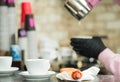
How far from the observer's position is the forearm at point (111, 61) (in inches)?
53.0

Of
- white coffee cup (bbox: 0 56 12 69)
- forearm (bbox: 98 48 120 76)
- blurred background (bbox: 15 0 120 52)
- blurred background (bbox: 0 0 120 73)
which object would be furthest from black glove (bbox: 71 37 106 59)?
blurred background (bbox: 15 0 120 52)

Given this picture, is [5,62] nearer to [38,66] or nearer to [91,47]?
[38,66]

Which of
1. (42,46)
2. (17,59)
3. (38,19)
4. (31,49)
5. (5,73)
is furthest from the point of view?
(38,19)

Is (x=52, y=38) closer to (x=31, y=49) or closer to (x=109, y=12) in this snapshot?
(x=109, y=12)

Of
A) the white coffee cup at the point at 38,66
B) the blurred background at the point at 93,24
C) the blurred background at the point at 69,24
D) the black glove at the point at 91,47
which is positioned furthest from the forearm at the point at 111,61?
the blurred background at the point at 93,24

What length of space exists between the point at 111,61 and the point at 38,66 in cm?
56

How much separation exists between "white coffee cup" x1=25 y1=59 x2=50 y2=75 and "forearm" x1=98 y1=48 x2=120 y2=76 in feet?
1.62

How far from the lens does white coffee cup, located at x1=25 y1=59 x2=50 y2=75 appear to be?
0.90m

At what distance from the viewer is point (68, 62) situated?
2420 millimetres

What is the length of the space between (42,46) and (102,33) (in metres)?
0.75

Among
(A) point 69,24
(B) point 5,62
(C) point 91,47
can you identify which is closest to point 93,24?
(A) point 69,24

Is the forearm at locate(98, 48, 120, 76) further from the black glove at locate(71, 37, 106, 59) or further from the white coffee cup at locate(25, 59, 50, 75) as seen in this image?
the white coffee cup at locate(25, 59, 50, 75)

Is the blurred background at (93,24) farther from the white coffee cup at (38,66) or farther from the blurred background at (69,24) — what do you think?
the white coffee cup at (38,66)

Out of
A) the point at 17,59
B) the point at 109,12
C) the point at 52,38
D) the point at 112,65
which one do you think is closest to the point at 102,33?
the point at 109,12
